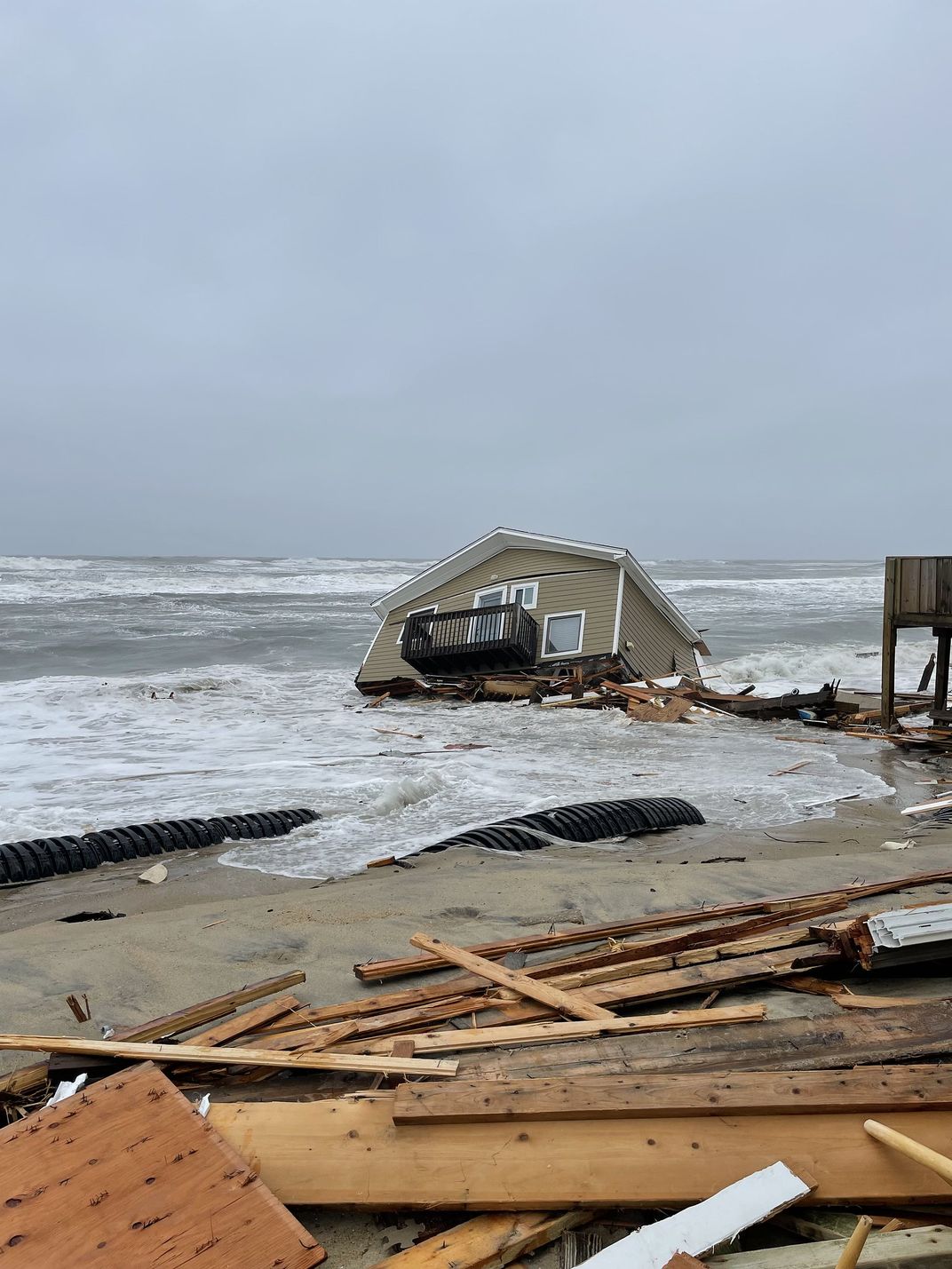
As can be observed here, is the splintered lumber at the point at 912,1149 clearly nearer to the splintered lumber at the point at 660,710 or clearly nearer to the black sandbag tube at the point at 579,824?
the black sandbag tube at the point at 579,824

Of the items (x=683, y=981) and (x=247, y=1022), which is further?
(x=683, y=981)

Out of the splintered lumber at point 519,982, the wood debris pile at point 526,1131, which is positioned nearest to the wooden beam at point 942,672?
the wood debris pile at point 526,1131

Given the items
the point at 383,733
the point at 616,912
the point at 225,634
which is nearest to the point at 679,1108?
the point at 616,912

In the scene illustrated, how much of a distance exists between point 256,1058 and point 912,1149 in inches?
86.5

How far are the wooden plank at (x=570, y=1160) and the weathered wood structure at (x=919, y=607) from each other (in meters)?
13.3

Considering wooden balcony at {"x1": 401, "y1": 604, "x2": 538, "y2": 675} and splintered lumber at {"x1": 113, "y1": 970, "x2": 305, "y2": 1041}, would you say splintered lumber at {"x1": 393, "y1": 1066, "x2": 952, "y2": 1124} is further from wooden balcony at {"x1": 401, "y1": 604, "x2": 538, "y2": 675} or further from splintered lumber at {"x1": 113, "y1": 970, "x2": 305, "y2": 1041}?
wooden balcony at {"x1": 401, "y1": 604, "x2": 538, "y2": 675}

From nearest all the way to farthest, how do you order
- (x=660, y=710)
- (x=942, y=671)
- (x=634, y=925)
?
(x=634, y=925), (x=942, y=671), (x=660, y=710)

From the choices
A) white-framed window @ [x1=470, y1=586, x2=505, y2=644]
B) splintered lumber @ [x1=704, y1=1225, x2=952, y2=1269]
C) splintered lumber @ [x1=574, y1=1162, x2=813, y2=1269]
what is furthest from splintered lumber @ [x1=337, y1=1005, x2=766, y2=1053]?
white-framed window @ [x1=470, y1=586, x2=505, y2=644]

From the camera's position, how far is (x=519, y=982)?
396 centimetres

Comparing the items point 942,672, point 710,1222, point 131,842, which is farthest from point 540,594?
point 710,1222

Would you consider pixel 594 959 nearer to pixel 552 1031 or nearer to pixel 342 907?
pixel 552 1031

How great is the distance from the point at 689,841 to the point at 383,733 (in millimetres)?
8364

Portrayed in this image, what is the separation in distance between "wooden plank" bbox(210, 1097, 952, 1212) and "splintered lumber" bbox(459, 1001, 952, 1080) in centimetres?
36

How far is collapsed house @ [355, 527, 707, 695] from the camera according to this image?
846 inches
